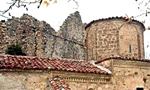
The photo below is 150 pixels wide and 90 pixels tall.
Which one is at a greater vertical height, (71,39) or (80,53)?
(71,39)

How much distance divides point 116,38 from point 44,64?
25.5 ft

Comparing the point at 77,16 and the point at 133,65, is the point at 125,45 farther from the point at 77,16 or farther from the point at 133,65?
the point at 77,16

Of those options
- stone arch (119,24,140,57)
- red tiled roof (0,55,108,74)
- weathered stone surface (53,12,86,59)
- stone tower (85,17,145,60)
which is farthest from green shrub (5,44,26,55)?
red tiled roof (0,55,108,74)

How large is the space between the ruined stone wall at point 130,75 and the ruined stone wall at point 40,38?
1087 cm

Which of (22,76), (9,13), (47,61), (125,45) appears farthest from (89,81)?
(9,13)

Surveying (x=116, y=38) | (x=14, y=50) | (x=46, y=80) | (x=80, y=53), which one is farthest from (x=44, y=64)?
(x=80, y=53)

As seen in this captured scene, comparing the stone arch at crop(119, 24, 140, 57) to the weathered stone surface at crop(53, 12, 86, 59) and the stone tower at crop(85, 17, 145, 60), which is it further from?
the weathered stone surface at crop(53, 12, 86, 59)

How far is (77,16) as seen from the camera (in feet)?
107

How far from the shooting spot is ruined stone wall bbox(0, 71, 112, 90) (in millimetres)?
15422

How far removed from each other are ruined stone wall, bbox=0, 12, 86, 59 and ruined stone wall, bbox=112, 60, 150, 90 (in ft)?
35.7

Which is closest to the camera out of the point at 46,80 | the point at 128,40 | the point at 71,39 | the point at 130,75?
the point at 46,80

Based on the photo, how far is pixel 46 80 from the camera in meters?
16.2

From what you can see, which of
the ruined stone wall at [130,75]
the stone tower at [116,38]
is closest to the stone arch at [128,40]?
the stone tower at [116,38]

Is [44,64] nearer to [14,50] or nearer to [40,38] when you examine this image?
[14,50]
